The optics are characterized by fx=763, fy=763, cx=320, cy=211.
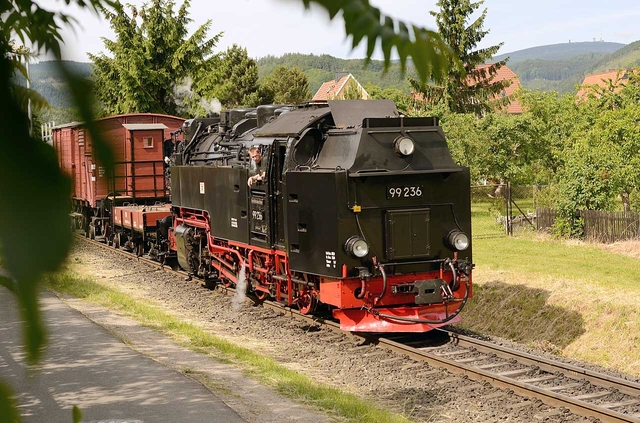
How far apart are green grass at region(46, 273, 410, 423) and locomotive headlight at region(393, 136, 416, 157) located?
3.29m

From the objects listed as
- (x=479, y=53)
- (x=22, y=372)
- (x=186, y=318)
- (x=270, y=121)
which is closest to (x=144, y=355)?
(x=186, y=318)

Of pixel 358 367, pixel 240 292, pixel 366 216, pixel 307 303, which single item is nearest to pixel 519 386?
pixel 358 367

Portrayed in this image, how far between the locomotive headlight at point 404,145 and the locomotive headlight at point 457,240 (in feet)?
4.47

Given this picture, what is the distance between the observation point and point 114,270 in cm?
1842

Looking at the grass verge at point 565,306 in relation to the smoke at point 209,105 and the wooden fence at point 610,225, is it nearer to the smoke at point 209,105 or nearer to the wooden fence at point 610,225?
the wooden fence at point 610,225

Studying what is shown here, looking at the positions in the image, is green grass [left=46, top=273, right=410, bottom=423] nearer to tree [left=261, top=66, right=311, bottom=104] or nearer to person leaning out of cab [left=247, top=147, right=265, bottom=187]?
person leaning out of cab [left=247, top=147, right=265, bottom=187]

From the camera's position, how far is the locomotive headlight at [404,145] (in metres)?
10.4

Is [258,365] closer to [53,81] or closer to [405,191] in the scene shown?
[405,191]

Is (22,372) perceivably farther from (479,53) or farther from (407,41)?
(479,53)

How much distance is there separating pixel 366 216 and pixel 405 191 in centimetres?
67

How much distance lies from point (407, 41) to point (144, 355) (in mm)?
9225

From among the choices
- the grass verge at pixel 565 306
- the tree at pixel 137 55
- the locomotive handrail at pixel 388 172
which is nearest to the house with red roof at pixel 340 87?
the tree at pixel 137 55

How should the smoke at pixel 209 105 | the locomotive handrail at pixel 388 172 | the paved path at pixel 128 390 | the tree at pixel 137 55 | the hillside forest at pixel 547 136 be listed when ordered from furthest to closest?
1. the hillside forest at pixel 547 136
2. the smoke at pixel 209 105
3. the locomotive handrail at pixel 388 172
4. the paved path at pixel 128 390
5. the tree at pixel 137 55

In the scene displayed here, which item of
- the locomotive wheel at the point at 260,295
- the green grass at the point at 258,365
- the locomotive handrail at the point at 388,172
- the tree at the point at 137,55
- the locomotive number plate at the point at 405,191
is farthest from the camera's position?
the locomotive wheel at the point at 260,295
